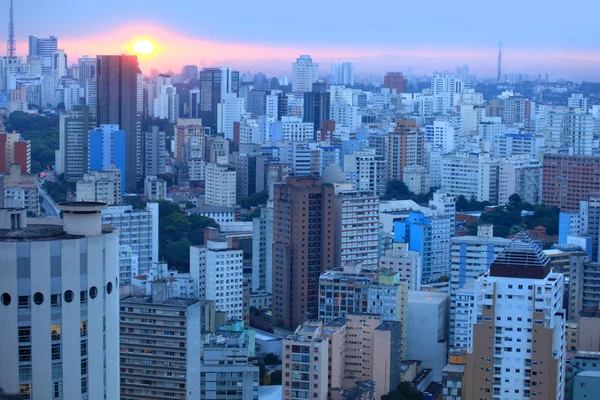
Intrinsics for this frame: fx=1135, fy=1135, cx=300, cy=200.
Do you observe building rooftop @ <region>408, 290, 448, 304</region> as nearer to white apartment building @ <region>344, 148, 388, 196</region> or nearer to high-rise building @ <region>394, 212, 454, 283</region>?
high-rise building @ <region>394, 212, 454, 283</region>

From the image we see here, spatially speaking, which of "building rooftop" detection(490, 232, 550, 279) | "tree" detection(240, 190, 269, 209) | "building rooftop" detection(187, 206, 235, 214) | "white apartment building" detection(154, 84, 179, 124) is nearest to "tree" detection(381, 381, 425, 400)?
Answer: "building rooftop" detection(490, 232, 550, 279)

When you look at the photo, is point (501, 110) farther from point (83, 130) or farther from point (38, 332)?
point (38, 332)

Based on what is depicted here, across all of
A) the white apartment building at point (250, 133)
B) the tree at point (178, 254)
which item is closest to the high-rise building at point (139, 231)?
the tree at point (178, 254)

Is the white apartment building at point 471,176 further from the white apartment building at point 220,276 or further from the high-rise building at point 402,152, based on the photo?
the white apartment building at point 220,276

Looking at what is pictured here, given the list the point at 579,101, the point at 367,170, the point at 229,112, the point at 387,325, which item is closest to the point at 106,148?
the point at 367,170

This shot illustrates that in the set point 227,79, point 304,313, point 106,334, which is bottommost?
point 304,313

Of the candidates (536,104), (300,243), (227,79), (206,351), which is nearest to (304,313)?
(300,243)
